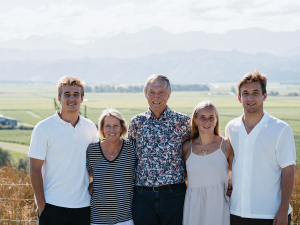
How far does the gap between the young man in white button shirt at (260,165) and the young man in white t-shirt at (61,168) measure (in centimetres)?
161

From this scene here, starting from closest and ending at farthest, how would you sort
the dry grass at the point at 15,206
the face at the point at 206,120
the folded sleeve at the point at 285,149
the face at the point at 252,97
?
the folded sleeve at the point at 285,149 < the face at the point at 252,97 < the face at the point at 206,120 < the dry grass at the point at 15,206

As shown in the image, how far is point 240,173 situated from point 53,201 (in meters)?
1.94

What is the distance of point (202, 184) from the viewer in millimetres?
3391

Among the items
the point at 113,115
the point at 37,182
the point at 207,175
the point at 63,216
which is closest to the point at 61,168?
the point at 37,182

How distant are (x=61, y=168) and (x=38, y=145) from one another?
0.34 m

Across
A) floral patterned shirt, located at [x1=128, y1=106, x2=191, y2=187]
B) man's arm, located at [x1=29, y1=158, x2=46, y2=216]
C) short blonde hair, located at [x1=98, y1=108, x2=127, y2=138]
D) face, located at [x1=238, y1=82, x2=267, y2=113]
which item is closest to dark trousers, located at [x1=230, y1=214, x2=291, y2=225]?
floral patterned shirt, located at [x1=128, y1=106, x2=191, y2=187]

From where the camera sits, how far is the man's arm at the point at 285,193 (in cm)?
311

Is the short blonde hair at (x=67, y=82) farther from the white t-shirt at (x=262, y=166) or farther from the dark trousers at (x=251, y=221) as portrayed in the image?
the dark trousers at (x=251, y=221)

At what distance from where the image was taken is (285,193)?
314cm

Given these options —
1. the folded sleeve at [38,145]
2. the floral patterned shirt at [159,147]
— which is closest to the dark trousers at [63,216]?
the folded sleeve at [38,145]

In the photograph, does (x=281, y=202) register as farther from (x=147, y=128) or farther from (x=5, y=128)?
(x=5, y=128)

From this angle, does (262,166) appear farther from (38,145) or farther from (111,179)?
(38,145)

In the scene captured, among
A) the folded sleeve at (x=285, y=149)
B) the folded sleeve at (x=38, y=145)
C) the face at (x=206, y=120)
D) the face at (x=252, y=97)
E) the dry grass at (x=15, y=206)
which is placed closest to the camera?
the folded sleeve at (x=285, y=149)

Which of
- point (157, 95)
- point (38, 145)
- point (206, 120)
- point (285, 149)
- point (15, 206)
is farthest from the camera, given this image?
point (15, 206)
